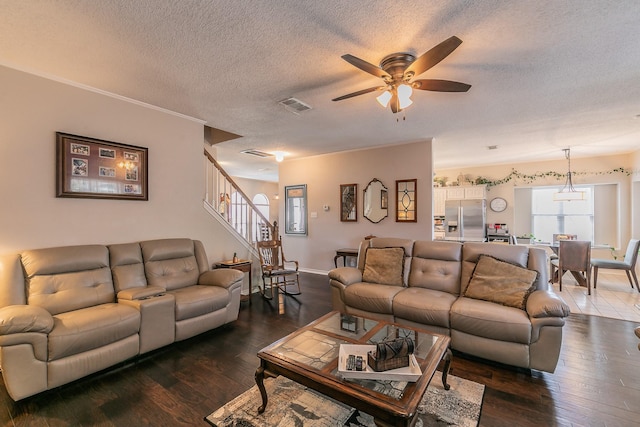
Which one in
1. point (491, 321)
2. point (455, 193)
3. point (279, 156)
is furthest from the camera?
point (455, 193)

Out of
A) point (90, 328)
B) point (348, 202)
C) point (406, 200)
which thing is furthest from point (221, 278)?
point (406, 200)

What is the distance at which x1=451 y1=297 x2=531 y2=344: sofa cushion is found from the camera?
228 centimetres

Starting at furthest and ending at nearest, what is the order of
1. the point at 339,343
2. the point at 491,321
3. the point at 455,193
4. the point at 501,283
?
the point at 455,193
the point at 501,283
the point at 491,321
the point at 339,343

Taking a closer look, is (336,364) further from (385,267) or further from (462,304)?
(385,267)

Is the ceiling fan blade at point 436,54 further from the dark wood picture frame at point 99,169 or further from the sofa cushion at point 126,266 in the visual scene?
the sofa cushion at point 126,266

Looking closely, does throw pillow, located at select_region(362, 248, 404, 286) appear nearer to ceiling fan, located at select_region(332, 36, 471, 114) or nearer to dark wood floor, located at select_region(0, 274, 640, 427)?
dark wood floor, located at select_region(0, 274, 640, 427)

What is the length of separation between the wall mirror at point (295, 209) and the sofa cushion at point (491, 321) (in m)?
4.36

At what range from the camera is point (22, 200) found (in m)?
2.59

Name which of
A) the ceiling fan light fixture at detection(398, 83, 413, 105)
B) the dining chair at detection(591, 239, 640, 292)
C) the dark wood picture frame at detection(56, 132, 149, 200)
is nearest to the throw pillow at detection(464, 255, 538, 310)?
the ceiling fan light fixture at detection(398, 83, 413, 105)

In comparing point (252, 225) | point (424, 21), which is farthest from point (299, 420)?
point (252, 225)

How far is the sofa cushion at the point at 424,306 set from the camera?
103 inches

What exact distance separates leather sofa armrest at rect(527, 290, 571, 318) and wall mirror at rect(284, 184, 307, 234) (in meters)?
4.73

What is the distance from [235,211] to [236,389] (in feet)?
10.9

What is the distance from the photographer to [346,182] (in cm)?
598
